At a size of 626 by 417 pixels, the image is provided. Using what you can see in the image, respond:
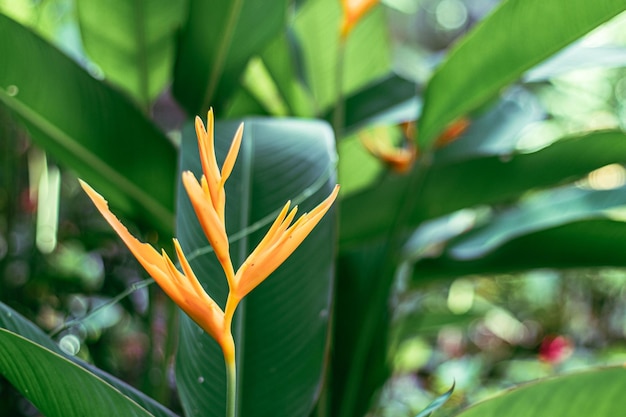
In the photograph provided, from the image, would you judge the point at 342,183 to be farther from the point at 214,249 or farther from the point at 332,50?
the point at 214,249

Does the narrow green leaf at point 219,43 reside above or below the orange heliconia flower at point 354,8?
below

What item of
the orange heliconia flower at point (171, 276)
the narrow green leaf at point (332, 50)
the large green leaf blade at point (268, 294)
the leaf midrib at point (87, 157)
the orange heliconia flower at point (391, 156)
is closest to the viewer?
the orange heliconia flower at point (171, 276)

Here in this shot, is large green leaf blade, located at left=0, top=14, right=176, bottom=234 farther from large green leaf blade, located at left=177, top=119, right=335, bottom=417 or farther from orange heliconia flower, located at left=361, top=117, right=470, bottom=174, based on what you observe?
orange heliconia flower, located at left=361, top=117, right=470, bottom=174

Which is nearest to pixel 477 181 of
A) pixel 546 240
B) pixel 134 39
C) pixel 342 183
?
pixel 546 240

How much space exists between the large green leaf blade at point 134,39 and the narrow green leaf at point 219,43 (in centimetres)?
5

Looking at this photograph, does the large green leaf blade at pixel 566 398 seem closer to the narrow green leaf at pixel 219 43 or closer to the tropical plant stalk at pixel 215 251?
the tropical plant stalk at pixel 215 251

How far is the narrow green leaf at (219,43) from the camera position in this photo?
0.57 metres

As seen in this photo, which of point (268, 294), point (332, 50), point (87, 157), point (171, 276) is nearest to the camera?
point (171, 276)

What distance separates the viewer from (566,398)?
293mm

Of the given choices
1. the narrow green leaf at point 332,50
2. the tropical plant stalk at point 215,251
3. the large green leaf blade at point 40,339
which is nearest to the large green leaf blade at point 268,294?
the large green leaf blade at point 40,339

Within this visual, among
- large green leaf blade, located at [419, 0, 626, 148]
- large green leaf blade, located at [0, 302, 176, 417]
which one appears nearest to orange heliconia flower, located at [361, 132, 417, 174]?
large green leaf blade, located at [419, 0, 626, 148]

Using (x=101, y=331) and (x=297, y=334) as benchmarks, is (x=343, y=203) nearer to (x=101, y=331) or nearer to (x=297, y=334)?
(x=297, y=334)

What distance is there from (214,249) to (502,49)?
0.30 meters

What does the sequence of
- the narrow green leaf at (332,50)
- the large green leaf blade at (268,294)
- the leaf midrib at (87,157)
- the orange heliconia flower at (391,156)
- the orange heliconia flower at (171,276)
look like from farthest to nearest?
the narrow green leaf at (332,50) < the orange heliconia flower at (391,156) < the leaf midrib at (87,157) < the large green leaf blade at (268,294) < the orange heliconia flower at (171,276)
